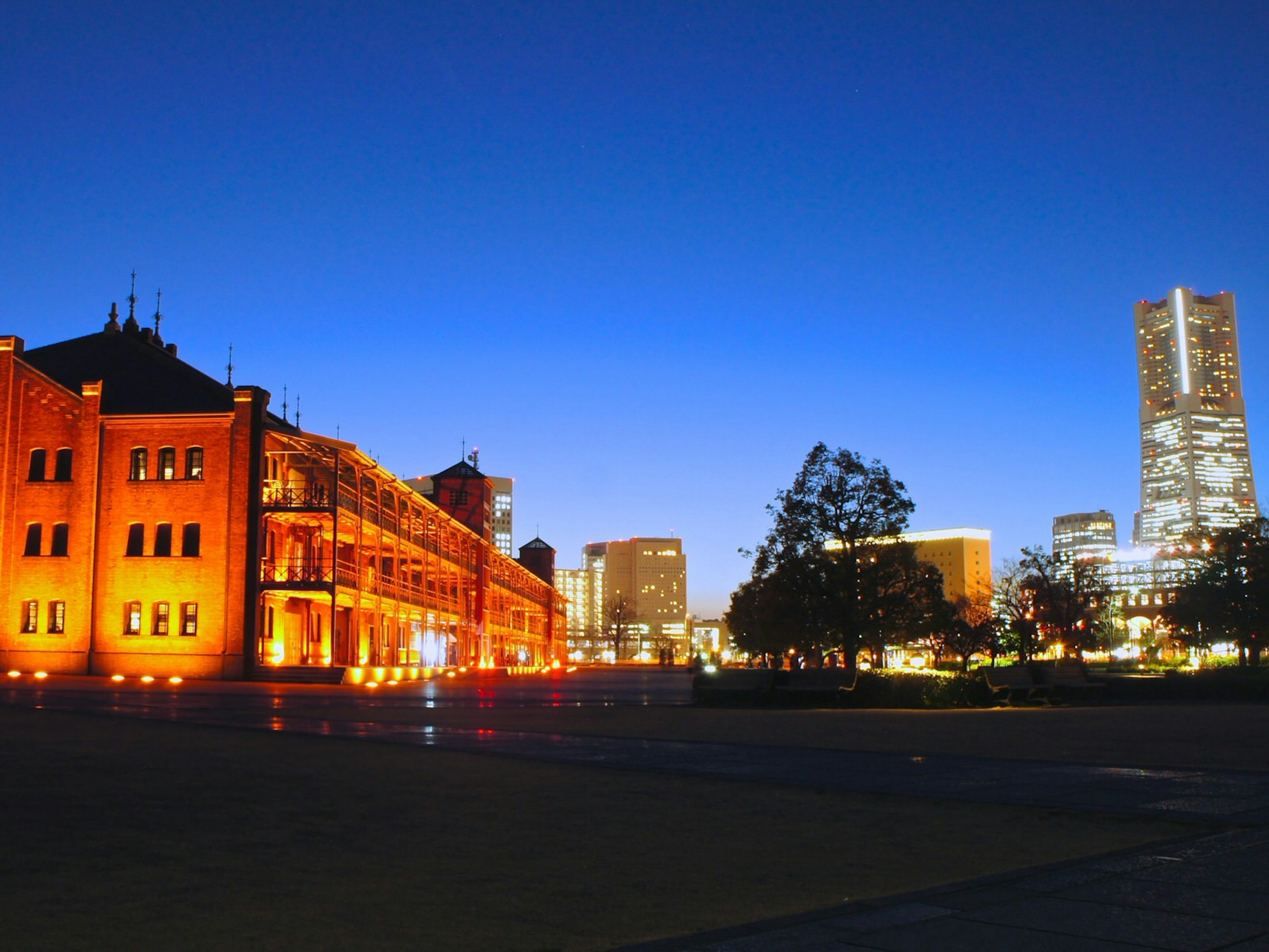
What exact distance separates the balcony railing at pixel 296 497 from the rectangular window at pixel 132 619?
23.0 ft

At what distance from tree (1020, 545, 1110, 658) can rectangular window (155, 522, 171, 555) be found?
4124cm

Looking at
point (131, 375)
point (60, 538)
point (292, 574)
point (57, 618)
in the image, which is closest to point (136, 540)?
point (60, 538)

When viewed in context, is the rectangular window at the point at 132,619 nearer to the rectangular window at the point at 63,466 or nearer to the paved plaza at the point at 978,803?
the rectangular window at the point at 63,466

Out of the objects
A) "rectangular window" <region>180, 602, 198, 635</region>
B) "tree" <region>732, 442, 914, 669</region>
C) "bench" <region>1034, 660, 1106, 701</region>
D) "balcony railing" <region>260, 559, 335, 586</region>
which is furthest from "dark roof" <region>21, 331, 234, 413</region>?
"bench" <region>1034, 660, 1106, 701</region>

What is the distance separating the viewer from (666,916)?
5.02 m

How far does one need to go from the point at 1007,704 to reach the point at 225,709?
55.7 ft

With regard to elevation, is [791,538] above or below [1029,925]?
above

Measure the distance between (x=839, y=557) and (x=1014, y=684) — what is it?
37.0 feet

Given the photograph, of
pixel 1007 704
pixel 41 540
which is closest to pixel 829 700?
pixel 1007 704

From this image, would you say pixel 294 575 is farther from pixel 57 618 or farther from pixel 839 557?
pixel 839 557

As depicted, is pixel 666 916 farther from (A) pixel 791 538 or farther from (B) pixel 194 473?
(B) pixel 194 473

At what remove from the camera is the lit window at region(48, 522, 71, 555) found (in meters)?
47.8

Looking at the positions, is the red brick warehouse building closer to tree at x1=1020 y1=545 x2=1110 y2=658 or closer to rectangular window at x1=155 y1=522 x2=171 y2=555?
rectangular window at x1=155 y1=522 x2=171 y2=555

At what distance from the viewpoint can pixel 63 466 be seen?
159ft
